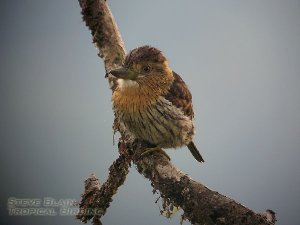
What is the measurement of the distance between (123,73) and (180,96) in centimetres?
64

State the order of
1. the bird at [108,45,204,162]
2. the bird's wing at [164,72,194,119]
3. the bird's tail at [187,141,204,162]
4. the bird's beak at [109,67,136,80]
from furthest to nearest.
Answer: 1. the bird's tail at [187,141,204,162]
2. the bird's wing at [164,72,194,119]
3. the bird at [108,45,204,162]
4. the bird's beak at [109,67,136,80]

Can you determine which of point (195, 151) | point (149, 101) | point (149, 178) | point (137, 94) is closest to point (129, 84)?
point (137, 94)

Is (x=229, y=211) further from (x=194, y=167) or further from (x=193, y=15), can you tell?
(x=193, y=15)

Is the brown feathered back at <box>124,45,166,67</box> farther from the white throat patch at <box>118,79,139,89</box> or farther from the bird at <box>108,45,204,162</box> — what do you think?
the white throat patch at <box>118,79,139,89</box>

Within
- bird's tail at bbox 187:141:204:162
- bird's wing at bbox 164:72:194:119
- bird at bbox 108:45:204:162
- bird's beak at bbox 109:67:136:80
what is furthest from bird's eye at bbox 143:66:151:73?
bird's tail at bbox 187:141:204:162

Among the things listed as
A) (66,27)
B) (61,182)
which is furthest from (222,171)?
(66,27)

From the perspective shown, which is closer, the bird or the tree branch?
the tree branch

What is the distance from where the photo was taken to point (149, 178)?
300cm

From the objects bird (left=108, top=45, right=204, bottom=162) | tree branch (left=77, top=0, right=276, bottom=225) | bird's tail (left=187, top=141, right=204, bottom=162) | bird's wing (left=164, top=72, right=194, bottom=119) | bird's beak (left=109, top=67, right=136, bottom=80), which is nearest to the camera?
tree branch (left=77, top=0, right=276, bottom=225)

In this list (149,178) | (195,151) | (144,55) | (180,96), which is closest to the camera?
(149,178)

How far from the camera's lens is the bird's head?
325 centimetres

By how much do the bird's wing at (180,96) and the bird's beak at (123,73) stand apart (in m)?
0.38

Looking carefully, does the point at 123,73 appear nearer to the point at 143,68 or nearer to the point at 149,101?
the point at 143,68

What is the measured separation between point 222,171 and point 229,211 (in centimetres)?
6935
